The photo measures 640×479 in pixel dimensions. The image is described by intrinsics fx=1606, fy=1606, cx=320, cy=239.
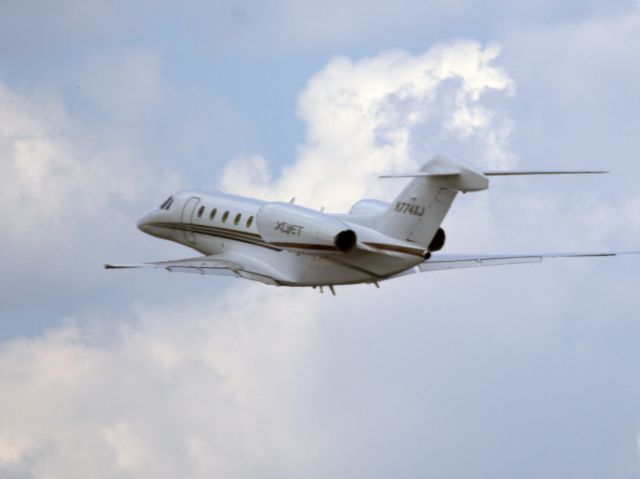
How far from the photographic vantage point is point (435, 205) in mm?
50062

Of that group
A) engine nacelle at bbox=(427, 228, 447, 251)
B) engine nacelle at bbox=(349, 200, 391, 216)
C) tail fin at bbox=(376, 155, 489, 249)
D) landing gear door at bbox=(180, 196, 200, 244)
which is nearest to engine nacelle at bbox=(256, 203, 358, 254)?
tail fin at bbox=(376, 155, 489, 249)

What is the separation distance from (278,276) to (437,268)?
18.0 ft

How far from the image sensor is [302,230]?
51594 millimetres

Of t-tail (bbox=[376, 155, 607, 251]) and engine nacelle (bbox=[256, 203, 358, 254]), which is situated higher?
t-tail (bbox=[376, 155, 607, 251])

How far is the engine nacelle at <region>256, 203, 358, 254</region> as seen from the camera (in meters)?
50.4

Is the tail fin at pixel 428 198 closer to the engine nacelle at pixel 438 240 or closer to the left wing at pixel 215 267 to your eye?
the engine nacelle at pixel 438 240

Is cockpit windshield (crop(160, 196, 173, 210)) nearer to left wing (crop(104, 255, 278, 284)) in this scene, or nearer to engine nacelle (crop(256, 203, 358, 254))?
left wing (crop(104, 255, 278, 284))

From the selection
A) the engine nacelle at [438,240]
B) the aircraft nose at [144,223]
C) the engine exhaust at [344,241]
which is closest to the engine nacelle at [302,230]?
the engine exhaust at [344,241]

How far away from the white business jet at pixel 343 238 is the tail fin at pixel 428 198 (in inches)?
1.2

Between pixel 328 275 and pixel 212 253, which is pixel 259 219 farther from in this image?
pixel 212 253

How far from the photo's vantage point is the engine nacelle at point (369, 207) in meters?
54.5

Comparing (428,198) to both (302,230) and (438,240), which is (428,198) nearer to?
(438,240)

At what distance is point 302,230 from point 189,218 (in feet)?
35.8

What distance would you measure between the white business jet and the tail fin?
0.10 feet
